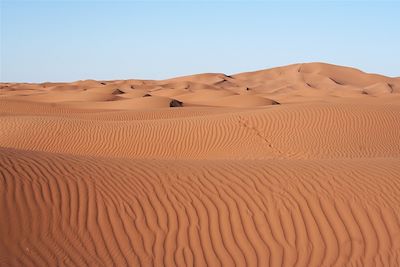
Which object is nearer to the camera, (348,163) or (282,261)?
(282,261)

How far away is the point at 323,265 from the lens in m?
5.42

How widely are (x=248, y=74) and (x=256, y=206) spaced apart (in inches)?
4259

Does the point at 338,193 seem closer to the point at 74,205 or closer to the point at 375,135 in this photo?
the point at 74,205

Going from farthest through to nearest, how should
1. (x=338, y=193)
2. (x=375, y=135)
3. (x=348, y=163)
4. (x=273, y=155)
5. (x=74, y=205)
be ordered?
(x=375, y=135) < (x=273, y=155) < (x=348, y=163) < (x=338, y=193) < (x=74, y=205)

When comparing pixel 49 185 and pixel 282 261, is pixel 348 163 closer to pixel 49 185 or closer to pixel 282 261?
pixel 282 261

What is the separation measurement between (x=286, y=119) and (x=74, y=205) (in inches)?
487

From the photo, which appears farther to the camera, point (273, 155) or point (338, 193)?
point (273, 155)

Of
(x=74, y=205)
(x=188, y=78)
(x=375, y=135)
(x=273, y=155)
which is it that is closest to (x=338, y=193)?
(x=74, y=205)

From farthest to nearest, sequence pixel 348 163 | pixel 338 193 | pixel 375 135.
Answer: pixel 375 135, pixel 348 163, pixel 338 193

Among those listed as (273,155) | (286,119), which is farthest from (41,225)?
(286,119)

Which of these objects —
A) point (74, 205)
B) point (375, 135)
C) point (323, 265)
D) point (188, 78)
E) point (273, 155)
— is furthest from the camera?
point (188, 78)

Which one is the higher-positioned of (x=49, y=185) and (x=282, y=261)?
(x=49, y=185)

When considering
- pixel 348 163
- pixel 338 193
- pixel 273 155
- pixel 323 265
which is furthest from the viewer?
pixel 273 155

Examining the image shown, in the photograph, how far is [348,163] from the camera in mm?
8781
